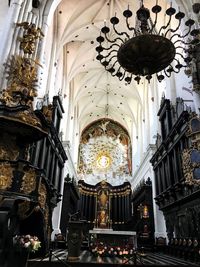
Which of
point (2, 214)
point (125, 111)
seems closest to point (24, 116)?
point (2, 214)

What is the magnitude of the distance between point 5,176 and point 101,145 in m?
21.6

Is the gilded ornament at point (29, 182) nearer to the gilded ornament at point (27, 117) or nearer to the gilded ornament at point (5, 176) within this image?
the gilded ornament at point (5, 176)

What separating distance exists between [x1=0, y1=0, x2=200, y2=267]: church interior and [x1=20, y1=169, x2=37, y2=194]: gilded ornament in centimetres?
3

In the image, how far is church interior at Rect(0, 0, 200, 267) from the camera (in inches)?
228

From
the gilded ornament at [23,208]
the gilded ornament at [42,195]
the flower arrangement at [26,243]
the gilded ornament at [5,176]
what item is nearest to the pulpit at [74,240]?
the gilded ornament at [42,195]

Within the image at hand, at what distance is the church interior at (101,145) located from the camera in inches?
228

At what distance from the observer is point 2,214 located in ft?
16.8

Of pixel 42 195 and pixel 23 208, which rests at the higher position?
pixel 42 195

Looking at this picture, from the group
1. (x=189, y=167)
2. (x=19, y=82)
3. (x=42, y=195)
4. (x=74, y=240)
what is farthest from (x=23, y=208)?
(x=189, y=167)

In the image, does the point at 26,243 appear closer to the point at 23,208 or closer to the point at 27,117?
the point at 23,208

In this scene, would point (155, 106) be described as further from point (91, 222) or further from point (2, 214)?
point (2, 214)

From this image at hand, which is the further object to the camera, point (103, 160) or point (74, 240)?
point (103, 160)

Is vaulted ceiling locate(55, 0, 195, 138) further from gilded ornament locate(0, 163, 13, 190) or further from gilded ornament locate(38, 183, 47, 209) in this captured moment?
gilded ornament locate(0, 163, 13, 190)

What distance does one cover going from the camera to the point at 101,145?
27.1 m
